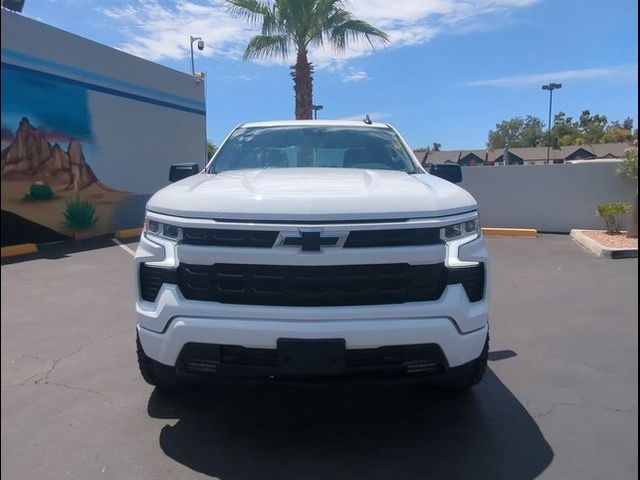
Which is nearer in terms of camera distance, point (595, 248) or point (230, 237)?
point (230, 237)

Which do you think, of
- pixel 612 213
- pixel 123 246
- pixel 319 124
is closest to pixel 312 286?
pixel 319 124

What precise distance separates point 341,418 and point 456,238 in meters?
1.39

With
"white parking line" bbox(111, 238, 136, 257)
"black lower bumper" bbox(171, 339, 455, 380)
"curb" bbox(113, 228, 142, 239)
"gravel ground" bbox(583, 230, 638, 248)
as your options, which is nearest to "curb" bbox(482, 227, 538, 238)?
"gravel ground" bbox(583, 230, 638, 248)

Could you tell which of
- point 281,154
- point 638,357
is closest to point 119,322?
point 281,154

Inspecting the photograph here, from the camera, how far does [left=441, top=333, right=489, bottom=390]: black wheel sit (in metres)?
2.86

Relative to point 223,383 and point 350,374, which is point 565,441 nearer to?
point 350,374

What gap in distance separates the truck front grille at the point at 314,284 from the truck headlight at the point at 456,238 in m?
0.08

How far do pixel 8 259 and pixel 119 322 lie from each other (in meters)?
4.41

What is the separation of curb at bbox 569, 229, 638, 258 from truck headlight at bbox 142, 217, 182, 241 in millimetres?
6668

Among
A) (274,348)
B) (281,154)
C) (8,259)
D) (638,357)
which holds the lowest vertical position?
(274,348)

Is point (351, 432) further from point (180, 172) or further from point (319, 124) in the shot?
point (319, 124)

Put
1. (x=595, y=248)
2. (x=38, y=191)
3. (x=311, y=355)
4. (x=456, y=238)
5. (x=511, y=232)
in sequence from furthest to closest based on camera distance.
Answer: (x=511, y=232)
(x=595, y=248)
(x=456, y=238)
(x=311, y=355)
(x=38, y=191)

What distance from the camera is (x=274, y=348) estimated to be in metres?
2.58

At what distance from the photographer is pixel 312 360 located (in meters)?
2.57
